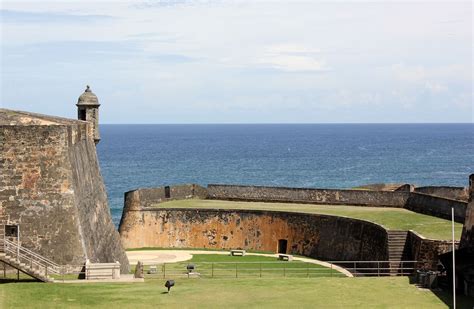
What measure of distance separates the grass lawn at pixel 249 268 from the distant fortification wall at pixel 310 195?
10.1 m

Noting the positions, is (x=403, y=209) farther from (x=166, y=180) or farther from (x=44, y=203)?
(x=166, y=180)

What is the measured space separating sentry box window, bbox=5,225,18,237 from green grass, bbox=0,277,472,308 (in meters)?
2.55

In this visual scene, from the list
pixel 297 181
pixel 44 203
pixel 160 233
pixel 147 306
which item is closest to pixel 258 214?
pixel 160 233

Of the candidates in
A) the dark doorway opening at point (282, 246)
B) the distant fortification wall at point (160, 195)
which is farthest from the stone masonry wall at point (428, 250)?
the distant fortification wall at point (160, 195)

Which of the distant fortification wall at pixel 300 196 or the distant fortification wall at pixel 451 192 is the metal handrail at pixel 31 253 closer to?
the distant fortification wall at pixel 300 196

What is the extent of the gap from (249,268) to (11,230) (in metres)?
13.8

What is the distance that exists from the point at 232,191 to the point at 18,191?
92.1ft

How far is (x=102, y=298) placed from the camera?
100 feet

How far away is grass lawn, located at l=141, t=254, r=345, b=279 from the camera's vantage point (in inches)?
1602

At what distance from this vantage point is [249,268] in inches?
1737

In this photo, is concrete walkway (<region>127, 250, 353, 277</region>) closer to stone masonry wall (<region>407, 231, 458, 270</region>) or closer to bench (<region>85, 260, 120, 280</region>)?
stone masonry wall (<region>407, 231, 458, 270</region>)

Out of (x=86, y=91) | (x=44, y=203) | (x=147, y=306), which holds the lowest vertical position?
(x=147, y=306)

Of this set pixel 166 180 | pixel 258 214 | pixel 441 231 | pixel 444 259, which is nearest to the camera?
pixel 444 259

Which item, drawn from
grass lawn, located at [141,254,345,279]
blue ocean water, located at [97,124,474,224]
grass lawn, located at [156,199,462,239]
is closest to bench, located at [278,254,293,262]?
grass lawn, located at [141,254,345,279]
